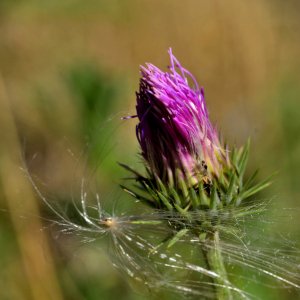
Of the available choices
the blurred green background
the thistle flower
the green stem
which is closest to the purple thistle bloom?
the thistle flower

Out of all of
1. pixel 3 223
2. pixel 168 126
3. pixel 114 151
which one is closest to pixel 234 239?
pixel 168 126

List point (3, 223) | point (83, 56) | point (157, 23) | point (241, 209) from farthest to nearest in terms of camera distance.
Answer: point (157, 23), point (83, 56), point (3, 223), point (241, 209)

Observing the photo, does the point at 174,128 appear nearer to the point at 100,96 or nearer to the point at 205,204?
the point at 205,204

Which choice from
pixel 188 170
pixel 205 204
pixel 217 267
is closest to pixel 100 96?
pixel 188 170

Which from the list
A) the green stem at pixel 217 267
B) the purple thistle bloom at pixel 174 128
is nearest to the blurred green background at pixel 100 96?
the purple thistle bloom at pixel 174 128

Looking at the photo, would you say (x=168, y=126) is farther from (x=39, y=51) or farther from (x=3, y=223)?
(x=39, y=51)

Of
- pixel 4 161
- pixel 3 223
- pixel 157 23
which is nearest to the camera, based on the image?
pixel 3 223
